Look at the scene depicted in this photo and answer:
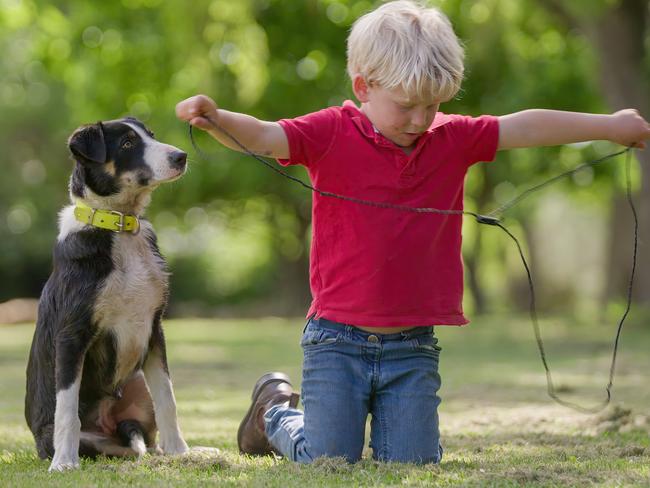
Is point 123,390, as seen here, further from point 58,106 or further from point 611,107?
point 58,106

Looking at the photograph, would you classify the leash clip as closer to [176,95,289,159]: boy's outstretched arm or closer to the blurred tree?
[176,95,289,159]: boy's outstretched arm

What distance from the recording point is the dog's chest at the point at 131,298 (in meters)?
4.62

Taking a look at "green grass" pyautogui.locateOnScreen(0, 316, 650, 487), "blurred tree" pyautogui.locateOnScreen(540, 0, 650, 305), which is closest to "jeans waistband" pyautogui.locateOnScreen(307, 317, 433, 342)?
"green grass" pyautogui.locateOnScreen(0, 316, 650, 487)

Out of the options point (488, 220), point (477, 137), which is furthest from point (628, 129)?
point (488, 220)

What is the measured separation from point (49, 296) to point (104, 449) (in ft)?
2.51

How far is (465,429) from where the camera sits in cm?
577

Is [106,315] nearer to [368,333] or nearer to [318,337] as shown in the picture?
[318,337]

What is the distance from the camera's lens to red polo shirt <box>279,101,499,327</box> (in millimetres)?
4391

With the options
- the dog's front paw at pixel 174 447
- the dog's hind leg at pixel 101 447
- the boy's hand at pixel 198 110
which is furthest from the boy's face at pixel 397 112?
the dog's hind leg at pixel 101 447

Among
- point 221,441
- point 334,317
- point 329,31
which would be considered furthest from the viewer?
point 329,31

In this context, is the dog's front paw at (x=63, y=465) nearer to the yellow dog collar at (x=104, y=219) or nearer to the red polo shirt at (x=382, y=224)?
the yellow dog collar at (x=104, y=219)

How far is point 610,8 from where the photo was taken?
1478cm

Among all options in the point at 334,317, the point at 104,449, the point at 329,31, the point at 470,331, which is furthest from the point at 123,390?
the point at 329,31

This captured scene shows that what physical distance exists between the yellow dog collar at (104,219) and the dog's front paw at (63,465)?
107 cm
